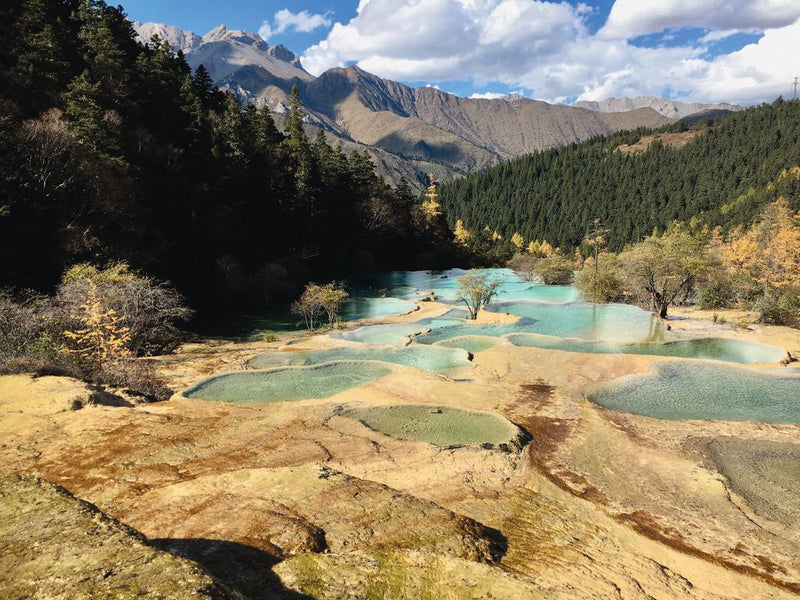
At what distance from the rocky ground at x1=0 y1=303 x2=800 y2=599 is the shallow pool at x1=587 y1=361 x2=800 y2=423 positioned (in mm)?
1456

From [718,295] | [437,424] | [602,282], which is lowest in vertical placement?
[437,424]

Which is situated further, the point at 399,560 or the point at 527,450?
the point at 527,450

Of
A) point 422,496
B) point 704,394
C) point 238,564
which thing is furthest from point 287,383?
point 704,394

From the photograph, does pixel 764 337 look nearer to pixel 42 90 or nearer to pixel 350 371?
pixel 350 371

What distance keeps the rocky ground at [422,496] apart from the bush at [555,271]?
155 ft

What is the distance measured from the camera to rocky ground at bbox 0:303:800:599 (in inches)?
234

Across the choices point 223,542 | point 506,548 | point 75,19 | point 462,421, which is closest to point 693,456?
point 462,421

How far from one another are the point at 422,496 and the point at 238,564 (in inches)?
194

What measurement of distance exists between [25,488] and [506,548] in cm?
710

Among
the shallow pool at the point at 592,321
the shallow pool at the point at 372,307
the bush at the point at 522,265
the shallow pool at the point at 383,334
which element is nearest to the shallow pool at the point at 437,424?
the shallow pool at the point at 383,334

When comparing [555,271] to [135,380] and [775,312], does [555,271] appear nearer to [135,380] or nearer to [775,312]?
[775,312]

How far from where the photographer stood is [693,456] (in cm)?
1299

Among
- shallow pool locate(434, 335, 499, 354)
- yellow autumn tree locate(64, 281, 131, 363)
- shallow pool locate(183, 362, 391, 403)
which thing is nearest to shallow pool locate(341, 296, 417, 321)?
shallow pool locate(434, 335, 499, 354)

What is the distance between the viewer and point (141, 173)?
112 ft
